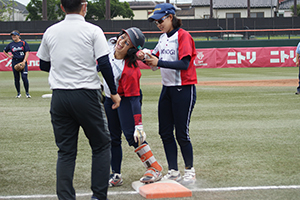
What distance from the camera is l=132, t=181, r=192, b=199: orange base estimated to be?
13.3ft

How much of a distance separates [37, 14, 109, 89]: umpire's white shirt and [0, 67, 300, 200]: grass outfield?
129 centimetres

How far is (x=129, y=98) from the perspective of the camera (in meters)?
4.37

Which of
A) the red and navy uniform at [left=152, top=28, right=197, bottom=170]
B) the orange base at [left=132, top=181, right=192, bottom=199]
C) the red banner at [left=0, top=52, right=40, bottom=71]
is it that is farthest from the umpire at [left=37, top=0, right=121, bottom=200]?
the red banner at [left=0, top=52, right=40, bottom=71]

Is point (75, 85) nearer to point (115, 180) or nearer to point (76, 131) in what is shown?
point (76, 131)

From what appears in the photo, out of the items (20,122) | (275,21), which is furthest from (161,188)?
(275,21)

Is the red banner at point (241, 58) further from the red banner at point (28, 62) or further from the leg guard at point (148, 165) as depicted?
the leg guard at point (148, 165)

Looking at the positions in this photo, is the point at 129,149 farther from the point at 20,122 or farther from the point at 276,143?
the point at 20,122

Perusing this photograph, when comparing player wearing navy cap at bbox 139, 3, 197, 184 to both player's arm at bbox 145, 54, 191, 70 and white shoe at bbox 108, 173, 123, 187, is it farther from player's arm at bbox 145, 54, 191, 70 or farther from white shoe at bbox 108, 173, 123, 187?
white shoe at bbox 108, 173, 123, 187

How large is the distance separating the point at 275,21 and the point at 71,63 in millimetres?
44004

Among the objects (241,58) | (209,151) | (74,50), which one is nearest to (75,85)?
(74,50)

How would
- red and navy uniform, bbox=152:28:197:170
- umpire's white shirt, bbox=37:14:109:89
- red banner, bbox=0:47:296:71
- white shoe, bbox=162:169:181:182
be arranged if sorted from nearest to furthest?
umpire's white shirt, bbox=37:14:109:89 < red and navy uniform, bbox=152:28:197:170 < white shoe, bbox=162:169:181:182 < red banner, bbox=0:47:296:71

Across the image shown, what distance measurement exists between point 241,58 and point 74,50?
2721 centimetres

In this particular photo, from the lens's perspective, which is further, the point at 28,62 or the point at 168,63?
the point at 28,62

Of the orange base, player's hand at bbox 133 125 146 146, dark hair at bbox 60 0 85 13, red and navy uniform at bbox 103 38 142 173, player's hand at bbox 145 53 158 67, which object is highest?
dark hair at bbox 60 0 85 13
